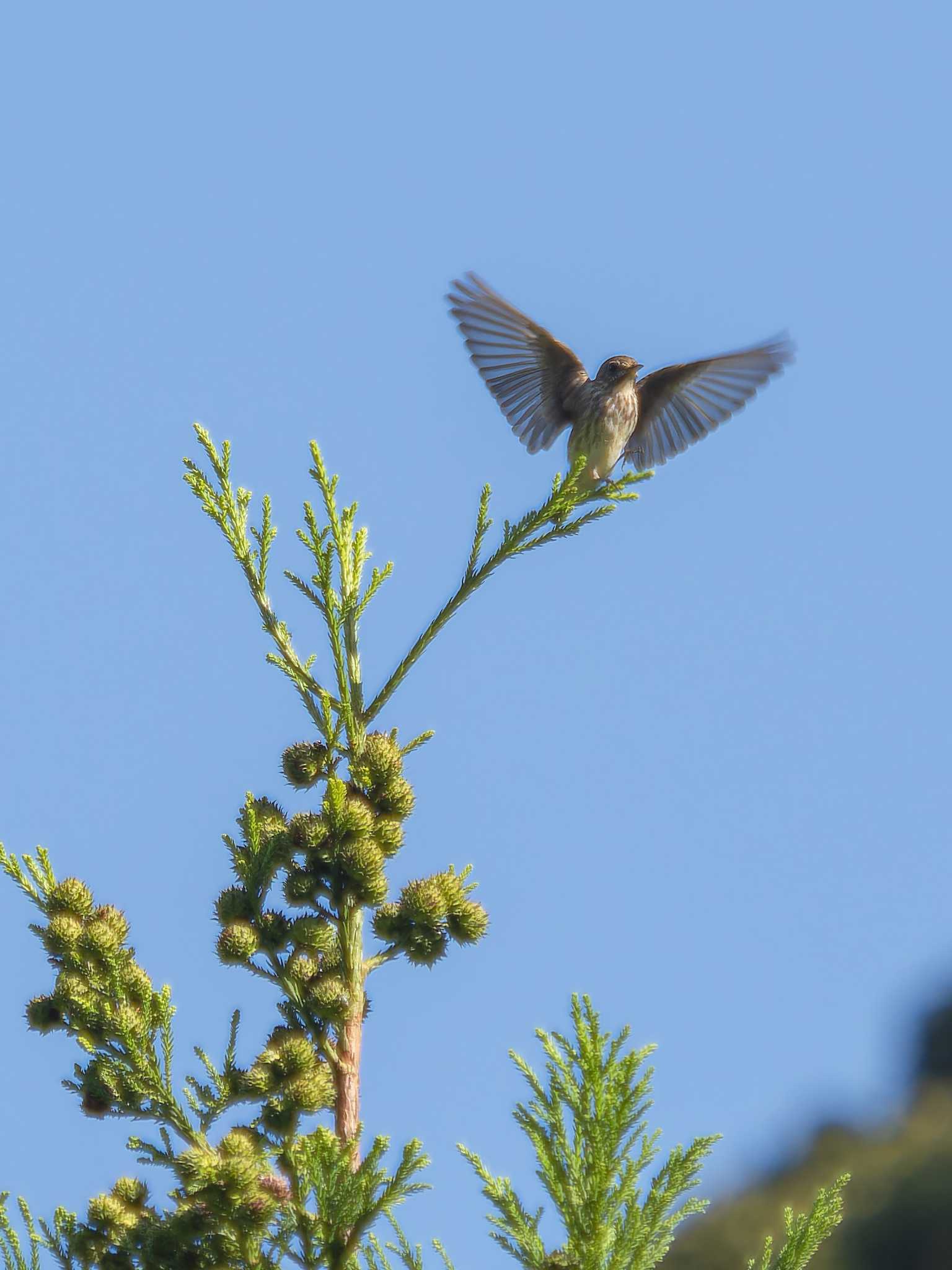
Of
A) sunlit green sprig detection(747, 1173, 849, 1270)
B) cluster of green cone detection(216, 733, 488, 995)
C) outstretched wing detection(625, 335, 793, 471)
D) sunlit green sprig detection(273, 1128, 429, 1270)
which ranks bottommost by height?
sunlit green sprig detection(747, 1173, 849, 1270)

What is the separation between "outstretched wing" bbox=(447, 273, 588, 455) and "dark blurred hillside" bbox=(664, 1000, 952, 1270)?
683 inches

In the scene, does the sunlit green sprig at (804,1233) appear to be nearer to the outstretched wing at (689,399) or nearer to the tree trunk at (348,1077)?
the tree trunk at (348,1077)

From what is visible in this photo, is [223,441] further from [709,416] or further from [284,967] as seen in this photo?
[709,416]

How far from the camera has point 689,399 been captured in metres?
8.91

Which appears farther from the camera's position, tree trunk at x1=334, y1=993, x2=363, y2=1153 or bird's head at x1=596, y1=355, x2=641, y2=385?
bird's head at x1=596, y1=355, x2=641, y2=385

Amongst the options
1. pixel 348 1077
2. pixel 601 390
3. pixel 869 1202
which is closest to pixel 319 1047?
pixel 348 1077

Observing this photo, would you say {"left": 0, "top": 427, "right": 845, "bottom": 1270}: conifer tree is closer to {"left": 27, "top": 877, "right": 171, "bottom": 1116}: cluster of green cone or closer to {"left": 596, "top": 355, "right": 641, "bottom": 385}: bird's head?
{"left": 27, "top": 877, "right": 171, "bottom": 1116}: cluster of green cone

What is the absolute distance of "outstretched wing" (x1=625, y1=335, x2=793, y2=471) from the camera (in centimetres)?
858

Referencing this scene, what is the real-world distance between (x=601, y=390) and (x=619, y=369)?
15cm

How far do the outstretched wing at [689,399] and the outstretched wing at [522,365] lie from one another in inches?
18.6

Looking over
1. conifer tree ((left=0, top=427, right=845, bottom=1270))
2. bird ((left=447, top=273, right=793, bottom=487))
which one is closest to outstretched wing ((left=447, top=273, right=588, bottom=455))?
bird ((left=447, top=273, right=793, bottom=487))

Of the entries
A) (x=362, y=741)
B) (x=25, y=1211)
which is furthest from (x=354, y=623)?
(x=25, y=1211)

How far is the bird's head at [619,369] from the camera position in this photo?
8.32m

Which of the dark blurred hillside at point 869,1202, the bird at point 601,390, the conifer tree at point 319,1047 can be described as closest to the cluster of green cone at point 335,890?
the conifer tree at point 319,1047
